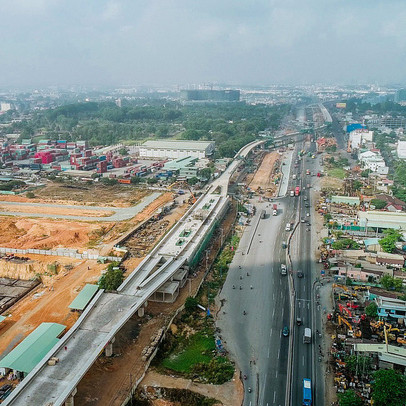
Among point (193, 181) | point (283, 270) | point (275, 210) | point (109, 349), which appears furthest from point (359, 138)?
point (109, 349)

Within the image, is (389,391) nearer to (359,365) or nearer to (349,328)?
(359,365)

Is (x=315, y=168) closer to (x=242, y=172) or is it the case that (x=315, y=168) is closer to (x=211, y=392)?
(x=242, y=172)

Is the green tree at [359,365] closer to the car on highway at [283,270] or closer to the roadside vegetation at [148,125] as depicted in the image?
the car on highway at [283,270]

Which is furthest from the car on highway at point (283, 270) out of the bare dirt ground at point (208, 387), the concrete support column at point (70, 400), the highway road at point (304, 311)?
the concrete support column at point (70, 400)

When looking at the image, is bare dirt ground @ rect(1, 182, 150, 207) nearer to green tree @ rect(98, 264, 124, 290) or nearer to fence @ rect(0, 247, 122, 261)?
fence @ rect(0, 247, 122, 261)

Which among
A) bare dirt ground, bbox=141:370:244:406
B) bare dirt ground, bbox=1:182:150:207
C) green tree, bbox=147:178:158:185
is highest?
green tree, bbox=147:178:158:185

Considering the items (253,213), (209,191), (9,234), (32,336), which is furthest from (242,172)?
(32,336)

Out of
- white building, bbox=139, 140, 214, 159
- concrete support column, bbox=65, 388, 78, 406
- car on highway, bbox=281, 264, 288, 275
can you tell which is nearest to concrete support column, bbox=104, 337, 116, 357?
concrete support column, bbox=65, 388, 78, 406

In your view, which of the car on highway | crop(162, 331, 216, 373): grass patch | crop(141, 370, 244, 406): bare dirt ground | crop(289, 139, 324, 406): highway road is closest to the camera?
crop(141, 370, 244, 406): bare dirt ground
